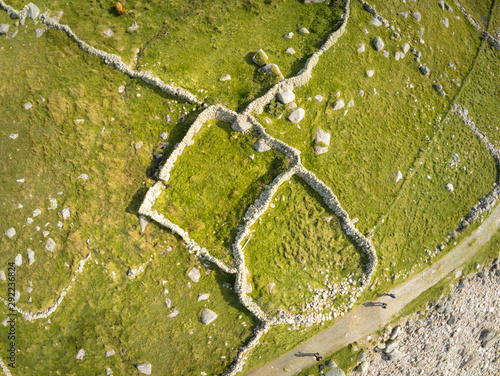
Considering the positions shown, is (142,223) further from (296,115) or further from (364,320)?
(364,320)

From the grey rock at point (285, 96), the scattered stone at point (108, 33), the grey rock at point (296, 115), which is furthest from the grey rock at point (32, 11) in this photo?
the grey rock at point (296, 115)

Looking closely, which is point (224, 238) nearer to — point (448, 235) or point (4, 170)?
point (4, 170)

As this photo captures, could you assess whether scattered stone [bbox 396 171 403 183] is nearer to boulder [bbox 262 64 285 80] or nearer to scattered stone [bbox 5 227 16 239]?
boulder [bbox 262 64 285 80]

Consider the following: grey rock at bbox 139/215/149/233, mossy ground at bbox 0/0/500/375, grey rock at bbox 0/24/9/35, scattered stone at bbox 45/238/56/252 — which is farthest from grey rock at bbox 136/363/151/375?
grey rock at bbox 0/24/9/35

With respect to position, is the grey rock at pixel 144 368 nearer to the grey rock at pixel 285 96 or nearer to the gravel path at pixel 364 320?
the gravel path at pixel 364 320

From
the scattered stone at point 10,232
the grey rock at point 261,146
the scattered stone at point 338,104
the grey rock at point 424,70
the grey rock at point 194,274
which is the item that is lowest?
the scattered stone at point 10,232

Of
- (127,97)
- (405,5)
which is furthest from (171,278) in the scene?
(405,5)
